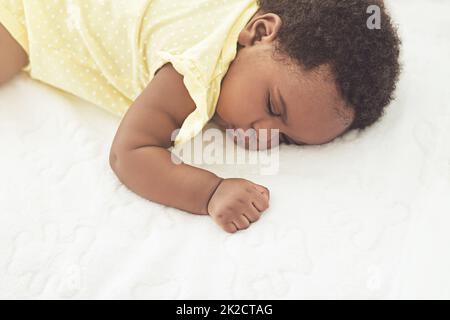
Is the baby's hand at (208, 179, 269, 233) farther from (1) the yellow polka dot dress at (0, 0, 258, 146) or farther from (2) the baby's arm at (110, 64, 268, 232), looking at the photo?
(1) the yellow polka dot dress at (0, 0, 258, 146)

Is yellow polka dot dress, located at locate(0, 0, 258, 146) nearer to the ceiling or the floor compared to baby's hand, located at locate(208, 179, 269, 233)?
nearer to the ceiling

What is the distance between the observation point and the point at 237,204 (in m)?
0.83

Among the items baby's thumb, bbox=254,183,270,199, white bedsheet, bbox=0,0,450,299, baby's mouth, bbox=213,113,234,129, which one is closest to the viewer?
white bedsheet, bbox=0,0,450,299

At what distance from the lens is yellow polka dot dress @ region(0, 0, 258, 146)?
3.04 ft

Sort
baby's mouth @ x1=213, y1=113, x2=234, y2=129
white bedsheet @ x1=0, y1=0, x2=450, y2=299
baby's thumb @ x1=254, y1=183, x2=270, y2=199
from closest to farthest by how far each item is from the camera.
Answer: white bedsheet @ x1=0, y1=0, x2=450, y2=299 < baby's thumb @ x1=254, y1=183, x2=270, y2=199 < baby's mouth @ x1=213, y1=113, x2=234, y2=129

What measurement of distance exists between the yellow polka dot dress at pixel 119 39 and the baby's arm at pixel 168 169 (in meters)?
0.04

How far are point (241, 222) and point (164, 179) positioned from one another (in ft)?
0.44

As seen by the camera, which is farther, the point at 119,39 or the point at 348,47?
the point at 119,39

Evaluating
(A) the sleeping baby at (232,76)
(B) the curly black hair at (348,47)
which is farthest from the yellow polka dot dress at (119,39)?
(B) the curly black hair at (348,47)

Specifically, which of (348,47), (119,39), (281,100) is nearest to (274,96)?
(281,100)

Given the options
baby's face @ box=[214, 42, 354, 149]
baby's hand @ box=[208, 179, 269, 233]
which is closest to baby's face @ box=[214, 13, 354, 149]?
baby's face @ box=[214, 42, 354, 149]

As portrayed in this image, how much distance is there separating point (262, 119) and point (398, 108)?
0.26 metres

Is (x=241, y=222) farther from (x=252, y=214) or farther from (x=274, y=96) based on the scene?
(x=274, y=96)
